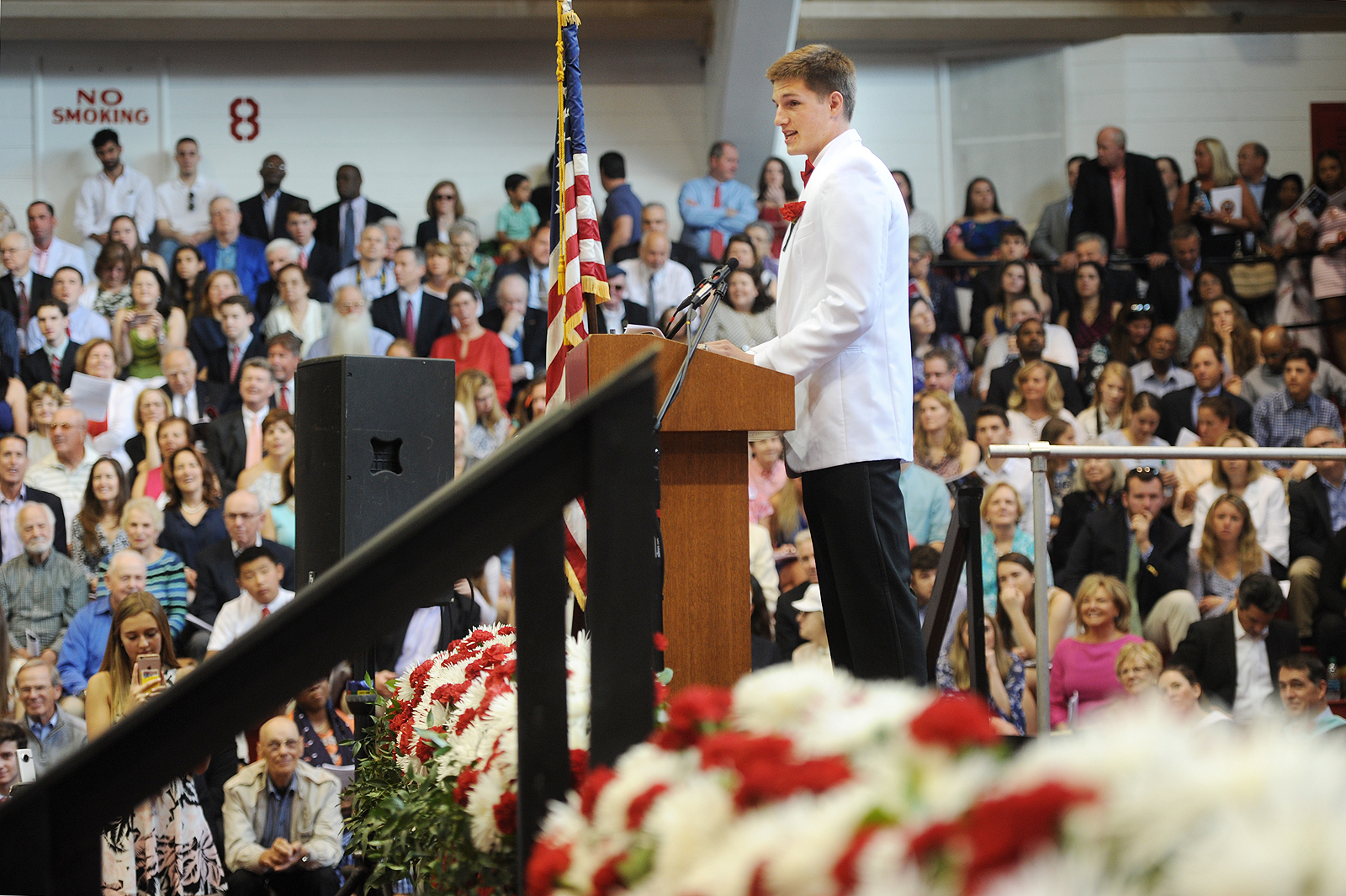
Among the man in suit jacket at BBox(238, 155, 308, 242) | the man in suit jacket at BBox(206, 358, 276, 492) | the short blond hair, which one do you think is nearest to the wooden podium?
the short blond hair

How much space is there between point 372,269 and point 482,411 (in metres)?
1.90

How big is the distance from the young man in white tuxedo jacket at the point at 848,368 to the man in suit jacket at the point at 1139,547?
288 cm

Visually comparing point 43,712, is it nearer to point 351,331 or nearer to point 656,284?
point 351,331

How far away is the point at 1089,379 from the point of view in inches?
281

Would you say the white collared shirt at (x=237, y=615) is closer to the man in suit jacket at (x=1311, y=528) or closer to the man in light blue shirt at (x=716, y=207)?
the man in suit jacket at (x=1311, y=528)

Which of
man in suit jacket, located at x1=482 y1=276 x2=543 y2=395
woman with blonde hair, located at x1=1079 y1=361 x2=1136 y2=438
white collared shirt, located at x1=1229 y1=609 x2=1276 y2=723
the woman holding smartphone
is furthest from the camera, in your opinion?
man in suit jacket, located at x1=482 y1=276 x2=543 y2=395

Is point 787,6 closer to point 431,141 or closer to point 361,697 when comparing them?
point 431,141

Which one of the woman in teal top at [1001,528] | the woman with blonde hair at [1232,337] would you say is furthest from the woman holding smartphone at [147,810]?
the woman with blonde hair at [1232,337]

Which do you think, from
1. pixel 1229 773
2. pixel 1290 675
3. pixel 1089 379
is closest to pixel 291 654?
pixel 1229 773

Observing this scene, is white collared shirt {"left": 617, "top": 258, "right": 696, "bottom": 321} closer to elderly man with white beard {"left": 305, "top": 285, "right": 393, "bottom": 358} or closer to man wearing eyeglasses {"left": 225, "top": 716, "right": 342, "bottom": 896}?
elderly man with white beard {"left": 305, "top": 285, "right": 393, "bottom": 358}

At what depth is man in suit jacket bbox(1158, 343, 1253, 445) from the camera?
6.35 meters

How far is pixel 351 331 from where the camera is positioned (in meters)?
6.93

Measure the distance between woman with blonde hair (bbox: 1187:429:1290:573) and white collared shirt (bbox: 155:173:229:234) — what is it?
246 inches

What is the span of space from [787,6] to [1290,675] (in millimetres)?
5048
